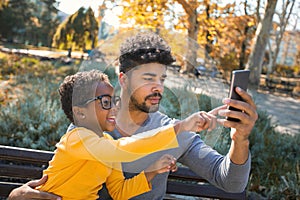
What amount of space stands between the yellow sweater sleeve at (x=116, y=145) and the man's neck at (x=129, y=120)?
11cm

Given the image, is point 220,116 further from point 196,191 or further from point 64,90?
point 196,191

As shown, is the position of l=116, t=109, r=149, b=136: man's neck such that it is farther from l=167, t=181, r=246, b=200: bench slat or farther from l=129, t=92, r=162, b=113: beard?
l=167, t=181, r=246, b=200: bench slat

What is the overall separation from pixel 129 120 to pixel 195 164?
507 millimetres

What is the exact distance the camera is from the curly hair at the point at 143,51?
116 centimetres

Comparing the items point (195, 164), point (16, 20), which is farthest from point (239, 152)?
point (16, 20)

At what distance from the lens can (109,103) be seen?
1.36 meters

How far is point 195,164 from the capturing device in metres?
1.80

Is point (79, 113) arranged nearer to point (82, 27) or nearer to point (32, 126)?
point (32, 126)

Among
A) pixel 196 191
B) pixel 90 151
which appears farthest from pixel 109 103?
pixel 196 191

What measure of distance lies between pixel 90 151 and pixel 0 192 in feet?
3.66

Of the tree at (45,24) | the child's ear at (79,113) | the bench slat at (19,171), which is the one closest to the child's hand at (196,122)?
the child's ear at (79,113)

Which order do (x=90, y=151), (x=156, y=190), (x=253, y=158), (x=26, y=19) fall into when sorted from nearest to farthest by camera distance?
(x=90, y=151), (x=156, y=190), (x=253, y=158), (x=26, y=19)

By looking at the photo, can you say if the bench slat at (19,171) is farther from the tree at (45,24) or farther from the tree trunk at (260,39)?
the tree at (45,24)

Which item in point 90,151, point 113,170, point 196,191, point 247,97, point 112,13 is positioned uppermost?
point 112,13
